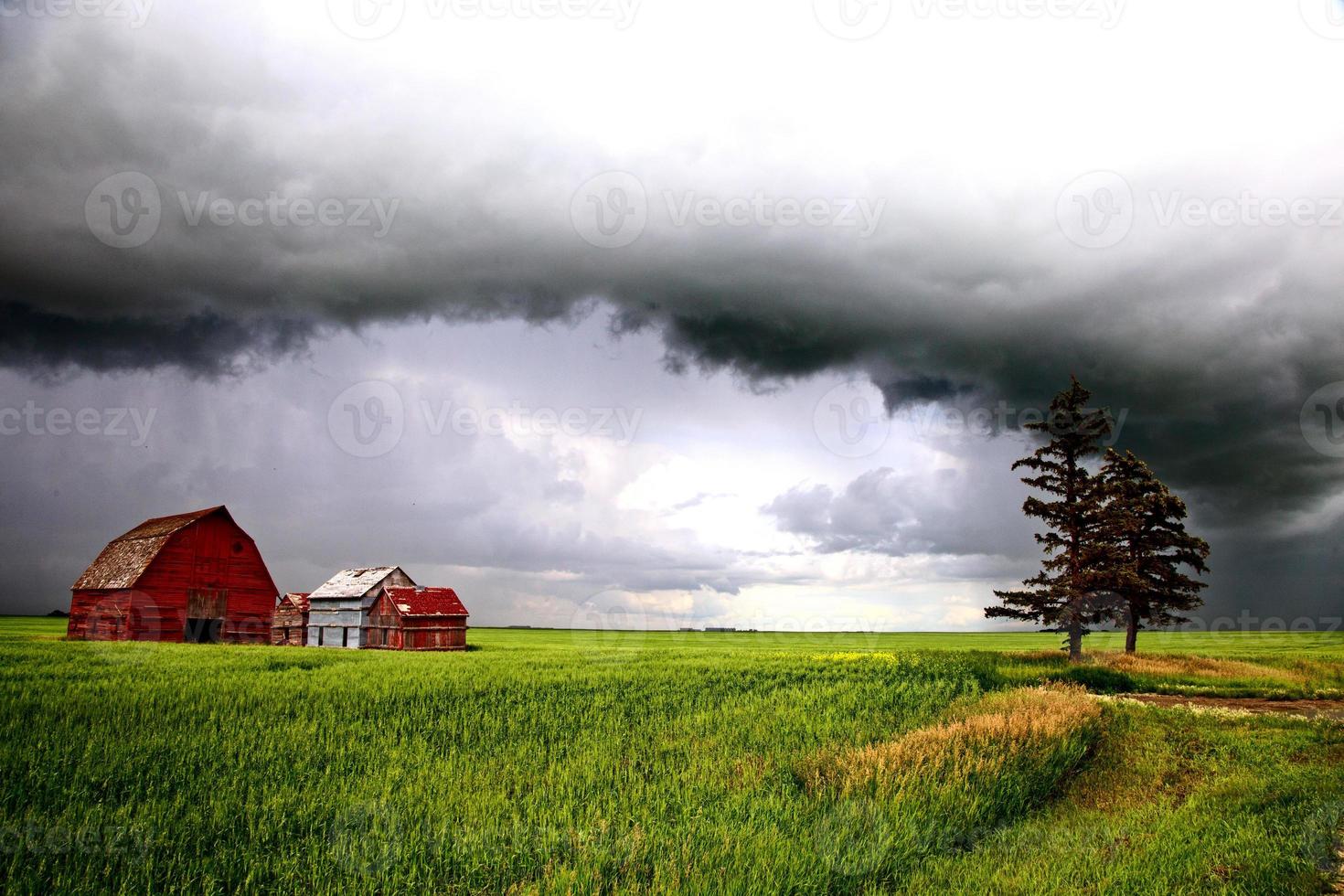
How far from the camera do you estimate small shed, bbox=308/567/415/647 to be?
48656mm

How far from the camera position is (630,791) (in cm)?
1070

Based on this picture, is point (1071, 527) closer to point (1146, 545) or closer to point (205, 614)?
point (1146, 545)

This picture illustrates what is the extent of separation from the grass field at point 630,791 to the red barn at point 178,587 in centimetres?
2834

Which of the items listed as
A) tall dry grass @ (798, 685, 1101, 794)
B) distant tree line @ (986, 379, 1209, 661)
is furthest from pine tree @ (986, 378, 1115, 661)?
tall dry grass @ (798, 685, 1101, 794)

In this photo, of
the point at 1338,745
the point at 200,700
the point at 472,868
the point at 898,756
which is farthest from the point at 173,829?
the point at 1338,745

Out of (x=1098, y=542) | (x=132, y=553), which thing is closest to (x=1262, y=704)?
(x=1098, y=542)

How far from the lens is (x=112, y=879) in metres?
6.90

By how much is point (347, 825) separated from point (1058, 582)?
36.8 metres

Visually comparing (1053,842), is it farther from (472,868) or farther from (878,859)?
(472,868)

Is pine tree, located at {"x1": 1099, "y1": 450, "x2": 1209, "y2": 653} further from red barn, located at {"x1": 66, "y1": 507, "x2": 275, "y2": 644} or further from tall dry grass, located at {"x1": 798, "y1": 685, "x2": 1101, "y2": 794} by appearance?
red barn, located at {"x1": 66, "y1": 507, "x2": 275, "y2": 644}

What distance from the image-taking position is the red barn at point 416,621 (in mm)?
46781

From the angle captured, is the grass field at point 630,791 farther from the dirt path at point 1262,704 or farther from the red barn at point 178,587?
the red barn at point 178,587

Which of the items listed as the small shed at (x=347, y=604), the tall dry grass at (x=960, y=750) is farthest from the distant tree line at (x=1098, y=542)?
the small shed at (x=347, y=604)

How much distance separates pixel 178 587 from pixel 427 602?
14.7 metres
